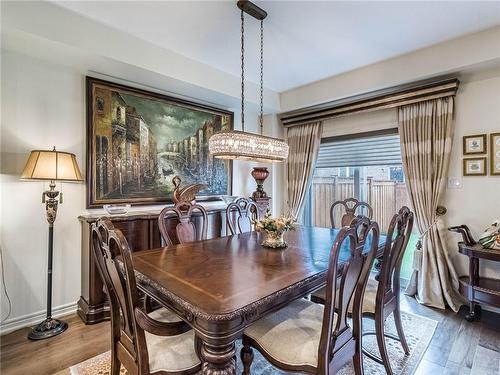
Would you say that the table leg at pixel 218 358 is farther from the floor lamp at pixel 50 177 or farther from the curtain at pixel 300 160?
the curtain at pixel 300 160

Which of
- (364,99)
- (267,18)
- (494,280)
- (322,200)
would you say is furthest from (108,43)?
(494,280)

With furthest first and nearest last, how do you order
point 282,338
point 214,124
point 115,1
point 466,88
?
point 214,124 < point 466,88 < point 115,1 < point 282,338

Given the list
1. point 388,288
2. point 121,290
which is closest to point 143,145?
point 121,290

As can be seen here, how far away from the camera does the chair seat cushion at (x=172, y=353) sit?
1.20m

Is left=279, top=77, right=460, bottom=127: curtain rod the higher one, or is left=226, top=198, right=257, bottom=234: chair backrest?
left=279, top=77, right=460, bottom=127: curtain rod

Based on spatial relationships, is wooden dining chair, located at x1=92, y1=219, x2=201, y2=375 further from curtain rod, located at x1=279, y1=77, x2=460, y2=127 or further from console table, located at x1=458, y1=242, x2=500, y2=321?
curtain rod, located at x1=279, y1=77, x2=460, y2=127

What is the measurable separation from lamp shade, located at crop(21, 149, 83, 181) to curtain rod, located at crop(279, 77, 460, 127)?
3102 mm

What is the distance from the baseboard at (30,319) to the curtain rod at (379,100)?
12.1 ft

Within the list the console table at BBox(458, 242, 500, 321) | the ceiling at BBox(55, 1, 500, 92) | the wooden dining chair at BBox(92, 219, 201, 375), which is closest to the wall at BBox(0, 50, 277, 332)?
the ceiling at BBox(55, 1, 500, 92)

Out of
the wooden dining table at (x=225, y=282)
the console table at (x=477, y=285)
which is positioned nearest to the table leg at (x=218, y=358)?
the wooden dining table at (x=225, y=282)

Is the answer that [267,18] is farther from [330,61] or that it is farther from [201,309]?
[201,309]

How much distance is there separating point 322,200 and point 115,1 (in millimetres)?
3480

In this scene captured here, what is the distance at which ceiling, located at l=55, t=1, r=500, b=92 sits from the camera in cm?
213

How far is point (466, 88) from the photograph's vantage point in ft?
9.12
